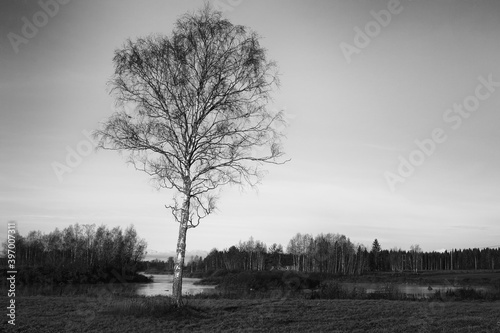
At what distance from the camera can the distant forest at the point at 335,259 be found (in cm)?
11150

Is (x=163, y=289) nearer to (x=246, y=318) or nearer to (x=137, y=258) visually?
(x=246, y=318)

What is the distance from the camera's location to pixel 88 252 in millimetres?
96188

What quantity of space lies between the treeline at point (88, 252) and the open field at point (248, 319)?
159 ft

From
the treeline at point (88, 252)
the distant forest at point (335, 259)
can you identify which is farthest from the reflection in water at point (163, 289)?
the distant forest at point (335, 259)

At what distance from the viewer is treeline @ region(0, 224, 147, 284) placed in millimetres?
63841

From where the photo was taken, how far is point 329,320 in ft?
44.9

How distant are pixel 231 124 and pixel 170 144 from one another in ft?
8.37

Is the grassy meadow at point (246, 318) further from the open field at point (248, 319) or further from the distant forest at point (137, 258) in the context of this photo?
the distant forest at point (137, 258)

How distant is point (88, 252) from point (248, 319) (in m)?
93.7

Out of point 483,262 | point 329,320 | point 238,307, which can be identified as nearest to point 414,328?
point 329,320

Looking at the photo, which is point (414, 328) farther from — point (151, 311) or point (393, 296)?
point (393, 296)

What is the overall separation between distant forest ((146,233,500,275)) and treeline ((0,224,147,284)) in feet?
106

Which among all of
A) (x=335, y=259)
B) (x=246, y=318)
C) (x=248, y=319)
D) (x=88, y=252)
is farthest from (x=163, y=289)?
(x=335, y=259)

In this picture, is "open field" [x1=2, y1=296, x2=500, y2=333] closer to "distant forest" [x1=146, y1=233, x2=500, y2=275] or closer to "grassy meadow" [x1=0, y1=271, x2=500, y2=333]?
"grassy meadow" [x1=0, y1=271, x2=500, y2=333]
